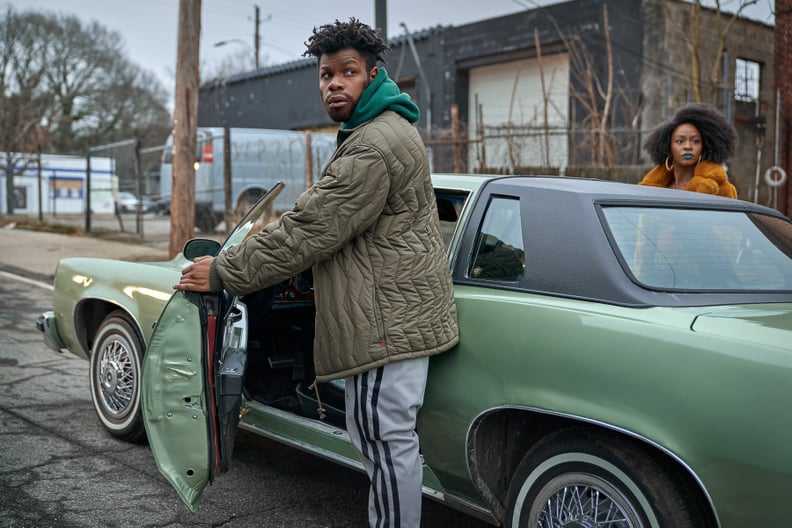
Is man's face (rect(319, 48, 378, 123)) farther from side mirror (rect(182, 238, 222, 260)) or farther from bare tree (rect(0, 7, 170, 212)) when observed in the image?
bare tree (rect(0, 7, 170, 212))

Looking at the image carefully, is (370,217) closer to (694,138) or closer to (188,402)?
(188,402)

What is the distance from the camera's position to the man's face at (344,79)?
2.61 metres

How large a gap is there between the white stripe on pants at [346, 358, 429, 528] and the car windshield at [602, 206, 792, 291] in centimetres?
79

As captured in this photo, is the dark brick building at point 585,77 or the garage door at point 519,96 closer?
the dark brick building at point 585,77

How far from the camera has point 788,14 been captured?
12.5 meters

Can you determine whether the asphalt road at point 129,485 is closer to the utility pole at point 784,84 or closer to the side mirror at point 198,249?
the side mirror at point 198,249

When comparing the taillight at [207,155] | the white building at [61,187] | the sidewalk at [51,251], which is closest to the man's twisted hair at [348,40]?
the sidewalk at [51,251]

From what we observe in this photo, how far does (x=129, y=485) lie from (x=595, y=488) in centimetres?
221

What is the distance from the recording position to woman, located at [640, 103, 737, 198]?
155 inches

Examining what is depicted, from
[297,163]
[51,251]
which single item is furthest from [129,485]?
[51,251]

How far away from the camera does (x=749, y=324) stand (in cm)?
222

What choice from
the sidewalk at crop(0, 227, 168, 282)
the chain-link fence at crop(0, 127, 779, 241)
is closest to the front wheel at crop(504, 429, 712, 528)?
the chain-link fence at crop(0, 127, 779, 241)

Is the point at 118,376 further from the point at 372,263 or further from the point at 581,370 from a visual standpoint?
the point at 581,370

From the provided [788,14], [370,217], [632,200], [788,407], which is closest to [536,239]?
[632,200]
